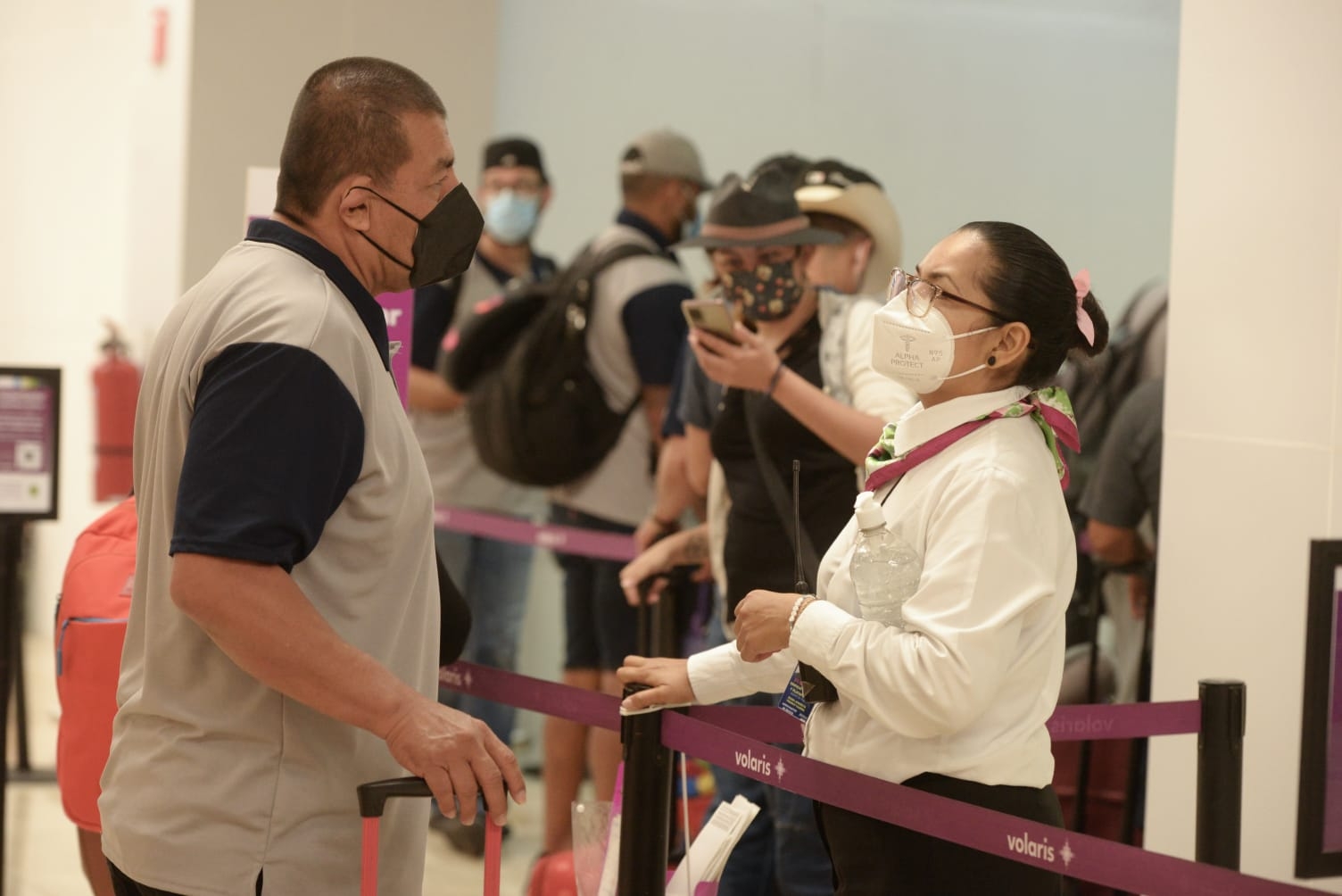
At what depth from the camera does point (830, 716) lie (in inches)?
85.7

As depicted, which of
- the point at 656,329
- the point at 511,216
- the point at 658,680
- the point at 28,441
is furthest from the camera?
the point at 511,216

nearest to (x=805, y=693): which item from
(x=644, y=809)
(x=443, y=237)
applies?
(x=644, y=809)

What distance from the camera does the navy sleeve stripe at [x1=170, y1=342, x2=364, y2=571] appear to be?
1807 mm

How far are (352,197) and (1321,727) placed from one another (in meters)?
2.11

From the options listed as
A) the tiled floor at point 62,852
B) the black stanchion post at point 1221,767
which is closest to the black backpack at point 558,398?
the tiled floor at point 62,852

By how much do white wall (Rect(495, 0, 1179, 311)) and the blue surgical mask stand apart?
90cm

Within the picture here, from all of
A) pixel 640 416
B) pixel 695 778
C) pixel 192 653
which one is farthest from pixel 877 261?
pixel 192 653

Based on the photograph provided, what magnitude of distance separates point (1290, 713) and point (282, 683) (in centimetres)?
214

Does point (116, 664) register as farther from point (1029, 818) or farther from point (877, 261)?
point (877, 261)

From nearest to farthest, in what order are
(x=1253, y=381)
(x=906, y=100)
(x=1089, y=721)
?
(x=1089, y=721) → (x=1253, y=381) → (x=906, y=100)

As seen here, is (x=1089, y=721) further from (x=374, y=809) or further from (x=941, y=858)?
(x=374, y=809)

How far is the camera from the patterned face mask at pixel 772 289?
338cm

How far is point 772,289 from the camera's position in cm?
339

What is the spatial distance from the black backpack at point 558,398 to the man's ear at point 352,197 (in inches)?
106
